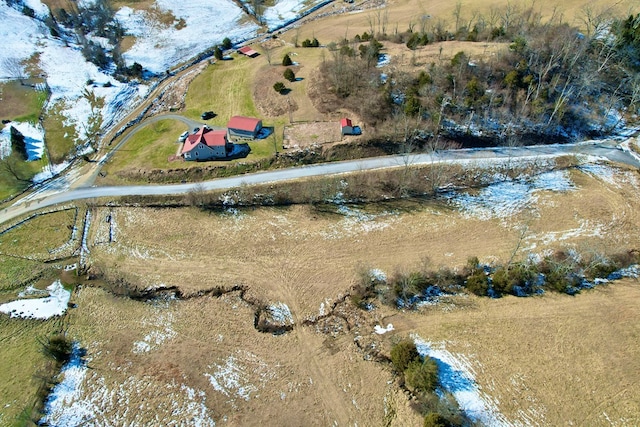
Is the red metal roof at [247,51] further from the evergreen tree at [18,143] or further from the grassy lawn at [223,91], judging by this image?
the evergreen tree at [18,143]

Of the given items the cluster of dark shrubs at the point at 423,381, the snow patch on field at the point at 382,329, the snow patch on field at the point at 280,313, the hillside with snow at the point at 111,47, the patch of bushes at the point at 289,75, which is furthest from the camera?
the hillside with snow at the point at 111,47

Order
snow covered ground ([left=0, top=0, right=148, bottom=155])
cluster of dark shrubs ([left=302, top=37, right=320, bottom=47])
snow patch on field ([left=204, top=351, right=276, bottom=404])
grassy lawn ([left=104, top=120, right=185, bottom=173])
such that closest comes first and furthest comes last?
1. snow patch on field ([left=204, top=351, right=276, bottom=404])
2. grassy lawn ([left=104, top=120, right=185, bottom=173])
3. snow covered ground ([left=0, top=0, right=148, bottom=155])
4. cluster of dark shrubs ([left=302, top=37, right=320, bottom=47])

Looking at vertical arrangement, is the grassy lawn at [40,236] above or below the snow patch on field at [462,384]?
above

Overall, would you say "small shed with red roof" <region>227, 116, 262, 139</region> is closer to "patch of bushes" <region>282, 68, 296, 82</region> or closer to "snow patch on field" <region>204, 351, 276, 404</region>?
"patch of bushes" <region>282, 68, 296, 82</region>

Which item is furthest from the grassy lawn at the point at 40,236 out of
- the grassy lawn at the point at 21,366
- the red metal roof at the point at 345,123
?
the red metal roof at the point at 345,123

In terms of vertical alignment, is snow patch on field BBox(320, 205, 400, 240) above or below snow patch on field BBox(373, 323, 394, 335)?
above

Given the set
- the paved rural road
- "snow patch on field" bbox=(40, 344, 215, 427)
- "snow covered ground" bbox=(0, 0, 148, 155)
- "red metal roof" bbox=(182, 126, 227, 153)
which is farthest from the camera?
"snow covered ground" bbox=(0, 0, 148, 155)

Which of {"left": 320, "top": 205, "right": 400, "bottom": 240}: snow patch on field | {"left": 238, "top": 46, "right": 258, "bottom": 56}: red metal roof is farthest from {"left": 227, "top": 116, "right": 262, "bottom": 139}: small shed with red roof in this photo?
{"left": 238, "top": 46, "right": 258, "bottom": 56}: red metal roof
